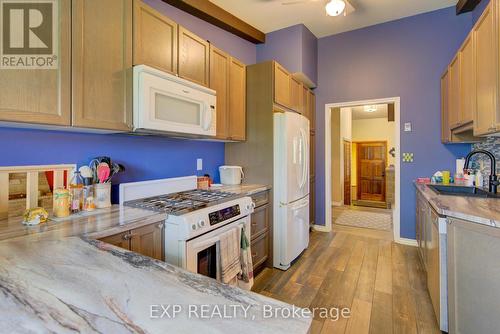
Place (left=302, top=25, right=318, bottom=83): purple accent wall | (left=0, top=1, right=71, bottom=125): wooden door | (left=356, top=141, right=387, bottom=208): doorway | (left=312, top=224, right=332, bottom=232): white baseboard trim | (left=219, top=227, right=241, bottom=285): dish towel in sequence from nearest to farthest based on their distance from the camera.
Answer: (left=0, top=1, right=71, bottom=125): wooden door, (left=219, top=227, right=241, bottom=285): dish towel, (left=302, top=25, right=318, bottom=83): purple accent wall, (left=312, top=224, right=332, bottom=232): white baseboard trim, (left=356, top=141, right=387, bottom=208): doorway

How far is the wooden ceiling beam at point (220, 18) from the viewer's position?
8.21 feet

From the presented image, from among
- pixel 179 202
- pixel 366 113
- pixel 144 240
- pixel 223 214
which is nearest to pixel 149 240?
pixel 144 240

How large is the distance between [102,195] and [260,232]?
147 centimetres

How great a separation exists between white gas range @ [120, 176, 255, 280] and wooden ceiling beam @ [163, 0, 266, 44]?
5.83 ft

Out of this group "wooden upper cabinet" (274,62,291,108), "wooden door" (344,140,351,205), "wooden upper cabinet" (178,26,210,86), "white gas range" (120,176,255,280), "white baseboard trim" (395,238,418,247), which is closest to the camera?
"white gas range" (120,176,255,280)

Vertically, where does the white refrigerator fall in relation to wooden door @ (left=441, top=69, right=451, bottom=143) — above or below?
below

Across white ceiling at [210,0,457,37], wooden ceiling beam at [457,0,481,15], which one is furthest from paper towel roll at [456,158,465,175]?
white ceiling at [210,0,457,37]

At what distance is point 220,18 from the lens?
2877 millimetres

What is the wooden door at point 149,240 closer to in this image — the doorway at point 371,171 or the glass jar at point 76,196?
the glass jar at point 76,196

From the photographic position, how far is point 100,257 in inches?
34.8

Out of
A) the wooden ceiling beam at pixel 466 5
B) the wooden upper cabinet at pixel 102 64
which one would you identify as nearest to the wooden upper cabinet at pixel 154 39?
the wooden upper cabinet at pixel 102 64

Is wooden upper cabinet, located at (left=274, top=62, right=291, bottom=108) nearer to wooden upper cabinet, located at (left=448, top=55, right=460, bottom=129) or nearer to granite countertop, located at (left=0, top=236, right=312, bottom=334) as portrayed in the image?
wooden upper cabinet, located at (left=448, top=55, right=460, bottom=129)

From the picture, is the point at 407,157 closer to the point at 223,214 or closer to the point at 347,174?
the point at 223,214

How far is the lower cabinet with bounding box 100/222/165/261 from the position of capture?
130 centimetres
